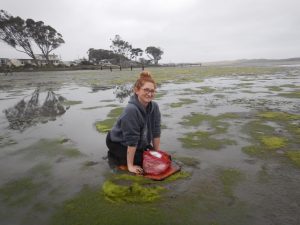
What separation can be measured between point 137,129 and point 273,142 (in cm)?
289

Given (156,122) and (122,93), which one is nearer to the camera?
(156,122)

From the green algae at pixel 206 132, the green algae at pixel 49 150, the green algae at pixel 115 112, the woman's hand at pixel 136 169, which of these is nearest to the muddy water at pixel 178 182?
the green algae at pixel 49 150

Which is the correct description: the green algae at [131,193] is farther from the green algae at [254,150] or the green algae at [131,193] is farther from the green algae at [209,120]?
the green algae at [209,120]

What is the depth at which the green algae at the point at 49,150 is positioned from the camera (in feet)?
15.7

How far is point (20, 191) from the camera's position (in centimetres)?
339

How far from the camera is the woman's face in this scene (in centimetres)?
374

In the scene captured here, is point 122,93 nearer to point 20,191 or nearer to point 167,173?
point 167,173

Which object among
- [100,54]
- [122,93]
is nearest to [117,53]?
[100,54]

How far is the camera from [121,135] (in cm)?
404

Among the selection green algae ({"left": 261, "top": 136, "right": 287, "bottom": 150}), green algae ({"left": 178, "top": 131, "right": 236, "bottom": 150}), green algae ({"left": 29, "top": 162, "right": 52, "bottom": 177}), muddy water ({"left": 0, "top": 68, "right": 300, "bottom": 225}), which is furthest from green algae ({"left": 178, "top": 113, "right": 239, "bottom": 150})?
green algae ({"left": 29, "top": 162, "right": 52, "bottom": 177})

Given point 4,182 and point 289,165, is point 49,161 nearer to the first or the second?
point 4,182

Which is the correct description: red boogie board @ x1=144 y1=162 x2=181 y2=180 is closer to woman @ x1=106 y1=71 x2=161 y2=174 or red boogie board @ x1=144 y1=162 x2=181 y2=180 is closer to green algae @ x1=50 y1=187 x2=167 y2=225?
woman @ x1=106 y1=71 x2=161 y2=174

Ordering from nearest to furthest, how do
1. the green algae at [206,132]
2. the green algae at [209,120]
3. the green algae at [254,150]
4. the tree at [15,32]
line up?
the green algae at [254,150] < the green algae at [206,132] < the green algae at [209,120] < the tree at [15,32]

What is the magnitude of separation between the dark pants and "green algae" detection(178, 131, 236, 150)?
132 centimetres
